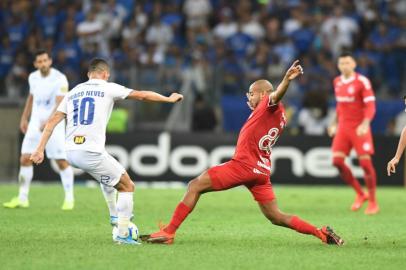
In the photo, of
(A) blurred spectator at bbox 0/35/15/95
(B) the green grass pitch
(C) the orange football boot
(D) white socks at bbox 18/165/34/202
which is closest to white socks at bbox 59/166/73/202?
(B) the green grass pitch

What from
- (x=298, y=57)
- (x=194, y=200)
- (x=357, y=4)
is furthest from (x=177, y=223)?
(x=357, y=4)

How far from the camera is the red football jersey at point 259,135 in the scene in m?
10.4

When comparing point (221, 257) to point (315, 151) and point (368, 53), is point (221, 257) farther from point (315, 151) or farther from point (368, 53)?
point (368, 53)

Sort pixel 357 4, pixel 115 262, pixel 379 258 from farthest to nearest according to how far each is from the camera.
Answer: pixel 357 4 → pixel 379 258 → pixel 115 262

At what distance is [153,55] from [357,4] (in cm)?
577

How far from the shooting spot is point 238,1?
2645cm

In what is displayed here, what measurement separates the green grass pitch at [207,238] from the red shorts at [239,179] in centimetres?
60

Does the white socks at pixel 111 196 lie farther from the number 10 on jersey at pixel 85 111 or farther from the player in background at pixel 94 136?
the number 10 on jersey at pixel 85 111

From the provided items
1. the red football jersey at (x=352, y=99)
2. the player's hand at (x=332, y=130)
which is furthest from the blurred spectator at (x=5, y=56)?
the red football jersey at (x=352, y=99)

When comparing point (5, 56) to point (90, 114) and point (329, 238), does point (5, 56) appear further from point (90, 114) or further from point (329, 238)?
point (329, 238)

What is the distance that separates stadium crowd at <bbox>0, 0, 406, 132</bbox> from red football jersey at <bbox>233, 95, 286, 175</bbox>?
12.0 m

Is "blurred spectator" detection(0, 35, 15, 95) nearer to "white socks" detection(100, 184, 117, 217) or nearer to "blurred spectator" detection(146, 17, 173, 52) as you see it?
"blurred spectator" detection(146, 17, 173, 52)

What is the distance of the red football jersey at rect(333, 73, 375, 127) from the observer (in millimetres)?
16000

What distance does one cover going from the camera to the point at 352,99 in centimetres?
1608
